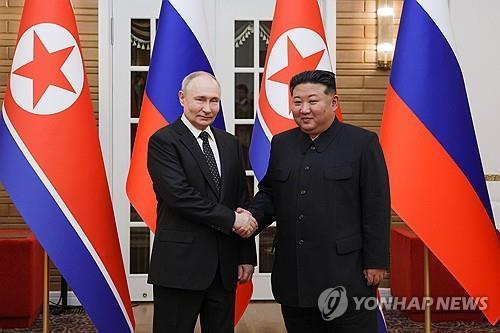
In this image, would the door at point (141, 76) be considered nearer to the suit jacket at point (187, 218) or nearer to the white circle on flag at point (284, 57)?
the white circle on flag at point (284, 57)

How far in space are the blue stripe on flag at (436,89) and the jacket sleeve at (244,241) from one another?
0.86 meters

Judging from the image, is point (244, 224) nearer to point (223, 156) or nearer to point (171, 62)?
point (223, 156)

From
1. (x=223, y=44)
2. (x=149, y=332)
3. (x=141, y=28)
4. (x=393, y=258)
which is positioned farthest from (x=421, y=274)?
(x=141, y=28)

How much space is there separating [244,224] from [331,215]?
311mm

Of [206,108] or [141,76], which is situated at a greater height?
[141,76]

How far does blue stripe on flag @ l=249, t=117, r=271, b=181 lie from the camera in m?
3.16

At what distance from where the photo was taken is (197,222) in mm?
2291

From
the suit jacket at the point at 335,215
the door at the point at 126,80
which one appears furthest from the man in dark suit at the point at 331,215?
the door at the point at 126,80

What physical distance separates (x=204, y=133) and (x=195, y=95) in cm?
15

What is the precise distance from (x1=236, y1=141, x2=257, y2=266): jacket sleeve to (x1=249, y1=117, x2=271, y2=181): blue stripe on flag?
69cm

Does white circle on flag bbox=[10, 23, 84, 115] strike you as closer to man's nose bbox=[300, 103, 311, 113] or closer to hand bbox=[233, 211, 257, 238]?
hand bbox=[233, 211, 257, 238]

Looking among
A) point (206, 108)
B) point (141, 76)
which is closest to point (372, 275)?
point (206, 108)

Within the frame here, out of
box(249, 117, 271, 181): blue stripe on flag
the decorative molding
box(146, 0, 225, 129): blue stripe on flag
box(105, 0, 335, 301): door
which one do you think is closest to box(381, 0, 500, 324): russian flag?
box(249, 117, 271, 181): blue stripe on flag

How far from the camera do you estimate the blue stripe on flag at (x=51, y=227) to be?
2.65 m
